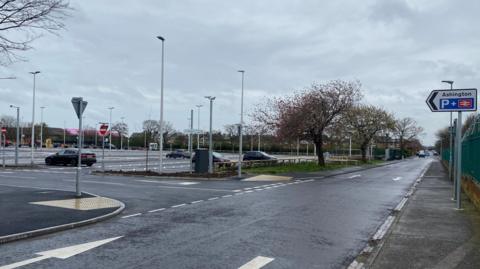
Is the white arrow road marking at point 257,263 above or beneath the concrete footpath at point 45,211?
beneath

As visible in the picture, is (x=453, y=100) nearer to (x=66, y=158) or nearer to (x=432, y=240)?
(x=432, y=240)

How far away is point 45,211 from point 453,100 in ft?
35.6

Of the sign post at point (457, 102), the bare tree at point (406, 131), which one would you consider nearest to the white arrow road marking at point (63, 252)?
the sign post at point (457, 102)

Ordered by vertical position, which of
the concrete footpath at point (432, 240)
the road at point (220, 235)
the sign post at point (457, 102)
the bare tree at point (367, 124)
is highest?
the bare tree at point (367, 124)

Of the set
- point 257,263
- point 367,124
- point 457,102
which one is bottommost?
point 257,263

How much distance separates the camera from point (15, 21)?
10.8m

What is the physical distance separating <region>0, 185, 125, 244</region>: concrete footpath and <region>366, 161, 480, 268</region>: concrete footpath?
20.3 ft

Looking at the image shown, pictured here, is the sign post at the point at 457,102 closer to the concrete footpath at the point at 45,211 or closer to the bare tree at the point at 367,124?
the concrete footpath at the point at 45,211

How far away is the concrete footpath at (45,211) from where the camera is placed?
9570 mm

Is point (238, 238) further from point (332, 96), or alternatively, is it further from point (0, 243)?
point (332, 96)

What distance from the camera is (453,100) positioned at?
13406mm

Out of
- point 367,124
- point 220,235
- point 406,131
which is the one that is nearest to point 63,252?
point 220,235

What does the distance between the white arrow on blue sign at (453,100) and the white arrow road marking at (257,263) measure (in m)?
8.14

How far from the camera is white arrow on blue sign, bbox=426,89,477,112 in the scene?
13.2 metres
